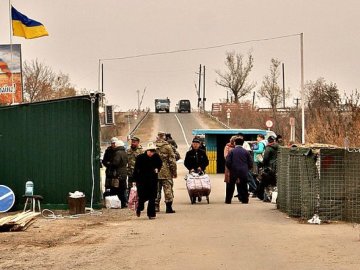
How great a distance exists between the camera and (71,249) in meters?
13.8

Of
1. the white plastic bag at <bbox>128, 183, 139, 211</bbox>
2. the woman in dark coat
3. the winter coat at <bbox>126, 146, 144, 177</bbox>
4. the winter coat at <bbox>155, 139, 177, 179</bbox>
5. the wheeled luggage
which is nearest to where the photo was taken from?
the woman in dark coat

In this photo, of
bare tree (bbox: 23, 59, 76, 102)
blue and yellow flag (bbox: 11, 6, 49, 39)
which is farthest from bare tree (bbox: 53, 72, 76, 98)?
blue and yellow flag (bbox: 11, 6, 49, 39)

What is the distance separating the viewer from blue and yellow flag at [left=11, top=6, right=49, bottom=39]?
27312 mm

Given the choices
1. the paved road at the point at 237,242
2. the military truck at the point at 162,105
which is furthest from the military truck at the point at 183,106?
the paved road at the point at 237,242

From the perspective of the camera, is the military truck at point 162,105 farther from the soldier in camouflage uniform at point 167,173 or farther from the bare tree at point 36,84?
the soldier in camouflage uniform at point 167,173

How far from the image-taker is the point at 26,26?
90.0ft

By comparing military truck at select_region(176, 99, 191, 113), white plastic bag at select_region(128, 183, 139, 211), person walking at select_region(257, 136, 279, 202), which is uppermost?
military truck at select_region(176, 99, 191, 113)

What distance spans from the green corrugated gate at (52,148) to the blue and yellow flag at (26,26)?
6888mm

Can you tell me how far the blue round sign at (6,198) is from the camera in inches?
792

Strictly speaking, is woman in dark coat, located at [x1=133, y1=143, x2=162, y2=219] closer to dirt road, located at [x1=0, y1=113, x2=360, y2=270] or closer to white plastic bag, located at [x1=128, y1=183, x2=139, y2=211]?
dirt road, located at [x1=0, y1=113, x2=360, y2=270]

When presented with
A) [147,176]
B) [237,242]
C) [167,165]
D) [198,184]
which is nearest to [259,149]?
[198,184]

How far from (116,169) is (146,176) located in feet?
9.41

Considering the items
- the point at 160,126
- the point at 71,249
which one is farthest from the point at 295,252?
the point at 160,126

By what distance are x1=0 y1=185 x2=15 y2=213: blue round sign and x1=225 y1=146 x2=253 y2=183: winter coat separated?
5.83m
